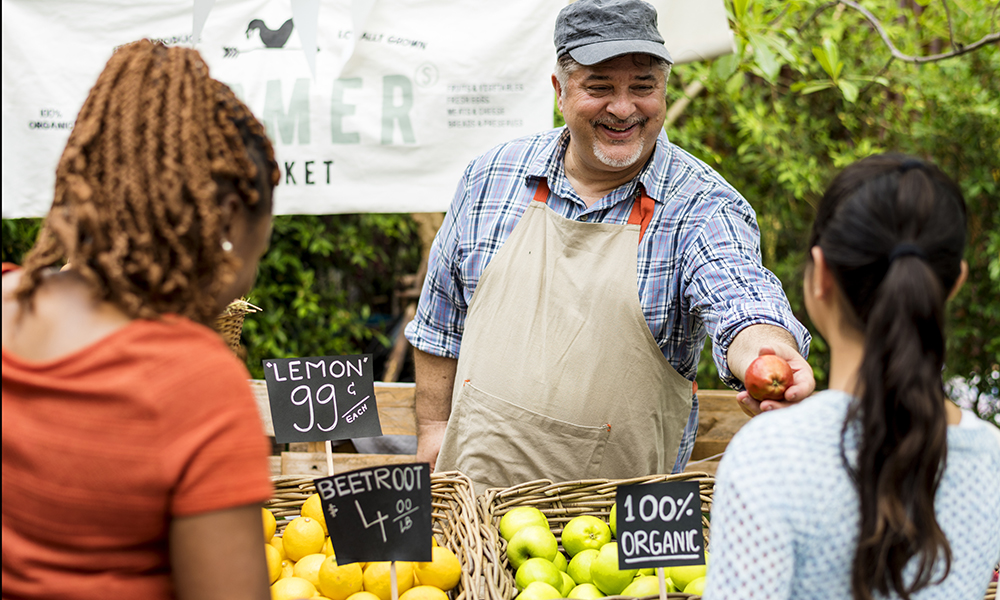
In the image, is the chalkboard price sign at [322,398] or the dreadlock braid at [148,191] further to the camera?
the chalkboard price sign at [322,398]

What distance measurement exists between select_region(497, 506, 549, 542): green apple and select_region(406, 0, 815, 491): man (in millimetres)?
302

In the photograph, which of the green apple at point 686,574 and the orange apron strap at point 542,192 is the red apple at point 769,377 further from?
the orange apron strap at point 542,192

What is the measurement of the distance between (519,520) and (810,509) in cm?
85

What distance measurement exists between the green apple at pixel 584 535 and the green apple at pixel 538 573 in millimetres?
105

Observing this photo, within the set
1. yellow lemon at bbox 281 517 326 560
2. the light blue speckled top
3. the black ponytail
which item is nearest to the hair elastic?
the black ponytail

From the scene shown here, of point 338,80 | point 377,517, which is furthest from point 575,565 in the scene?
point 338,80

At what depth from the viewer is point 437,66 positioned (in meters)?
2.84

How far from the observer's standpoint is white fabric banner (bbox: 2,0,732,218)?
110 inches

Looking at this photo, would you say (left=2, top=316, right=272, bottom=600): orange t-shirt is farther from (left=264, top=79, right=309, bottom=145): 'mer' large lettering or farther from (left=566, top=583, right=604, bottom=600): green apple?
(left=264, top=79, right=309, bottom=145): 'mer' large lettering

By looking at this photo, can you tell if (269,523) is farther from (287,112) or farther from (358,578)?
(287,112)

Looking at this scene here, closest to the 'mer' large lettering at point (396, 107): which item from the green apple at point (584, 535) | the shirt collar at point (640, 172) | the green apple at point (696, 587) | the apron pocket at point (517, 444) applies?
the shirt collar at point (640, 172)

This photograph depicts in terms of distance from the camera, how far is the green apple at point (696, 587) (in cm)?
150

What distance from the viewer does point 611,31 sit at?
2020 mm

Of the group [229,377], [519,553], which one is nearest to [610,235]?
[519,553]
